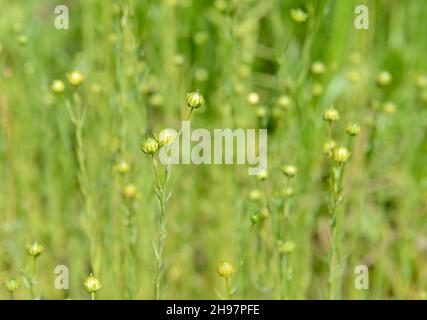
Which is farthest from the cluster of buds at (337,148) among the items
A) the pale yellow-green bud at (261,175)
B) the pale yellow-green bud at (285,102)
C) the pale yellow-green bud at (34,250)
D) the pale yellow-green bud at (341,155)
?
the pale yellow-green bud at (34,250)

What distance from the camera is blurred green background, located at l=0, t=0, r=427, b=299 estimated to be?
6.03 feet

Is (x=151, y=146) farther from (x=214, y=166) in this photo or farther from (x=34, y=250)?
(x=214, y=166)

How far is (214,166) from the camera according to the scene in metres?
2.26

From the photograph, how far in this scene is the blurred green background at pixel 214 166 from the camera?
184cm

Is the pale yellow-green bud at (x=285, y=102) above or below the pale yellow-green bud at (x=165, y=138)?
above

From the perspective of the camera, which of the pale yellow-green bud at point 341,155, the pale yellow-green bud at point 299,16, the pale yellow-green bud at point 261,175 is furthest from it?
the pale yellow-green bud at point 299,16

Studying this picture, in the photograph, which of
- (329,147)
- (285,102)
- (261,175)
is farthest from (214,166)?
(329,147)

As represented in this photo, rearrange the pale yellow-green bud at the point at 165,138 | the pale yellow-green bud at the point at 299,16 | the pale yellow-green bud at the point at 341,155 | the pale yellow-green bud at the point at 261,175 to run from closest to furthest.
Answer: the pale yellow-green bud at the point at 165,138 → the pale yellow-green bud at the point at 341,155 → the pale yellow-green bud at the point at 261,175 → the pale yellow-green bud at the point at 299,16

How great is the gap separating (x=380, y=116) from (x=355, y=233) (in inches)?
15.5

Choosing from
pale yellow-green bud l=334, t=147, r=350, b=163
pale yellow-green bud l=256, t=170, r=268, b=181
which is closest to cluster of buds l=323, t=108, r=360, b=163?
pale yellow-green bud l=334, t=147, r=350, b=163

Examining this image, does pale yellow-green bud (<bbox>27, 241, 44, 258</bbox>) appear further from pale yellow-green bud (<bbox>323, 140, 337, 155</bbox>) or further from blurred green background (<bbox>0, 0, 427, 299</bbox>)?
pale yellow-green bud (<bbox>323, 140, 337, 155</bbox>)

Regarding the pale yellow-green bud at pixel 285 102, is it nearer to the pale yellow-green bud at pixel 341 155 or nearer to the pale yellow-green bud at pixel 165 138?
the pale yellow-green bud at pixel 341 155

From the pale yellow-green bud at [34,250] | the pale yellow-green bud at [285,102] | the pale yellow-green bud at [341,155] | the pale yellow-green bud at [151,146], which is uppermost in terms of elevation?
the pale yellow-green bud at [285,102]

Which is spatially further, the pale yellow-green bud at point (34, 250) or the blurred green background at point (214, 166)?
the blurred green background at point (214, 166)
